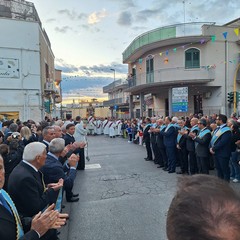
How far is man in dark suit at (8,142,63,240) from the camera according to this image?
311 cm

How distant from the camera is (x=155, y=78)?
2573 centimetres

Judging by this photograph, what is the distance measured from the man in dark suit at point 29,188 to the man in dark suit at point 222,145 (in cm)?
503

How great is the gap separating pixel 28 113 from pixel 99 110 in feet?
156

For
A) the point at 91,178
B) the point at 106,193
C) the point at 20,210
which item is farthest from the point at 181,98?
the point at 20,210

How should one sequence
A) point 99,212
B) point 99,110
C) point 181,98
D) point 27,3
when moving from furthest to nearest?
1. point 99,110
2. point 27,3
3. point 181,98
4. point 99,212

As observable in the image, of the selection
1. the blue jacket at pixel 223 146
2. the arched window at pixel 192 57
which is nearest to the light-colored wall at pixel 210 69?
the arched window at pixel 192 57

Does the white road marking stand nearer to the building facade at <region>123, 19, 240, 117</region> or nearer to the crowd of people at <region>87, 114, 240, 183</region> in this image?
the crowd of people at <region>87, 114, 240, 183</region>

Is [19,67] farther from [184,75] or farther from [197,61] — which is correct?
[197,61]

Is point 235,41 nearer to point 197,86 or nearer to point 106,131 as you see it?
point 197,86

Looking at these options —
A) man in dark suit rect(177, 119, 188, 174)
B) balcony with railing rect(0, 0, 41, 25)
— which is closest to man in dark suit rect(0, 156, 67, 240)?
man in dark suit rect(177, 119, 188, 174)

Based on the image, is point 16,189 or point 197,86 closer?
point 16,189

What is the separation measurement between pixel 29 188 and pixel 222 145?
5.46m

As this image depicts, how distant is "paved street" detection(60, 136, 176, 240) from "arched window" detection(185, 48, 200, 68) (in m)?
17.0

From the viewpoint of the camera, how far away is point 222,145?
7.08 m
